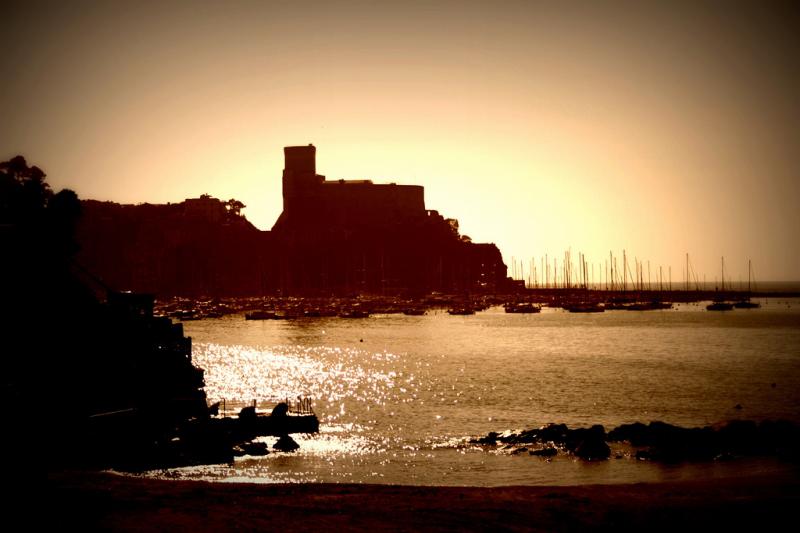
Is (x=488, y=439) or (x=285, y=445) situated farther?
(x=488, y=439)

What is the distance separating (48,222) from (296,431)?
1355cm

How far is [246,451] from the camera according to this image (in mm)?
30406

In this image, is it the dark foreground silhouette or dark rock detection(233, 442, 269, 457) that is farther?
dark rock detection(233, 442, 269, 457)

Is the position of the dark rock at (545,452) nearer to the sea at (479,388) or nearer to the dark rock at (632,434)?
the sea at (479,388)

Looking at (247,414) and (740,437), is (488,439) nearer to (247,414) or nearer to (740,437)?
(740,437)

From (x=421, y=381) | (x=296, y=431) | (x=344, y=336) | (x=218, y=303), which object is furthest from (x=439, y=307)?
(x=296, y=431)

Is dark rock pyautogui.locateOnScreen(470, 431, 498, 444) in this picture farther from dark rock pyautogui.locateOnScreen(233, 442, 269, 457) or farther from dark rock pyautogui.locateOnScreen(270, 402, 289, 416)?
dark rock pyautogui.locateOnScreen(233, 442, 269, 457)

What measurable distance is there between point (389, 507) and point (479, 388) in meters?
38.5

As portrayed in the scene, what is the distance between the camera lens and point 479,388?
5453 centimetres

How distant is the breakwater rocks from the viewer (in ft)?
98.9

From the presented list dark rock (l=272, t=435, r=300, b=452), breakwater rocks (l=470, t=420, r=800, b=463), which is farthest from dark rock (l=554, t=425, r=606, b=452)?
dark rock (l=272, t=435, r=300, b=452)

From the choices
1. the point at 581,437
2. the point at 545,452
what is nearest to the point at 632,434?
the point at 581,437

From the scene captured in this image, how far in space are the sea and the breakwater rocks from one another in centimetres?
→ 64

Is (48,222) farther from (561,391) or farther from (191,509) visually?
(561,391)
